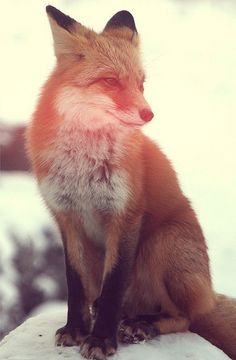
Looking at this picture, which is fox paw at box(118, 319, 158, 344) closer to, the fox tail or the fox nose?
the fox tail

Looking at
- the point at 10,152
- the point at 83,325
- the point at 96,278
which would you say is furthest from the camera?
the point at 10,152

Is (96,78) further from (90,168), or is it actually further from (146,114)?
(90,168)

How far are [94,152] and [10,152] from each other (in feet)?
4.02

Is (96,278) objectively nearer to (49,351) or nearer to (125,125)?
(49,351)

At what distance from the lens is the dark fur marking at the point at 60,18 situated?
2711mm

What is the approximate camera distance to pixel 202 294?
2986 mm

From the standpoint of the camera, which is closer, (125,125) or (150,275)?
(125,125)

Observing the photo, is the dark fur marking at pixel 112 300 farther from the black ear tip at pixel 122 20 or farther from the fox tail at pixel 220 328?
the black ear tip at pixel 122 20

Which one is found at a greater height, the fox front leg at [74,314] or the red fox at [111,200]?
the red fox at [111,200]

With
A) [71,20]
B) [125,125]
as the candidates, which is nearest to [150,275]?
[125,125]

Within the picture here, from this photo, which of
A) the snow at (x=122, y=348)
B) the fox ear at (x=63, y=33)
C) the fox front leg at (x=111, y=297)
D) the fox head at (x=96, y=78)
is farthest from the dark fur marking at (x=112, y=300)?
the fox ear at (x=63, y=33)

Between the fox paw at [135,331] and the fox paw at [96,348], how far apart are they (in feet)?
0.55

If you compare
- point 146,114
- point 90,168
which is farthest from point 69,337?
point 146,114

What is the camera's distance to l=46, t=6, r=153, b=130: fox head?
2.59 meters
